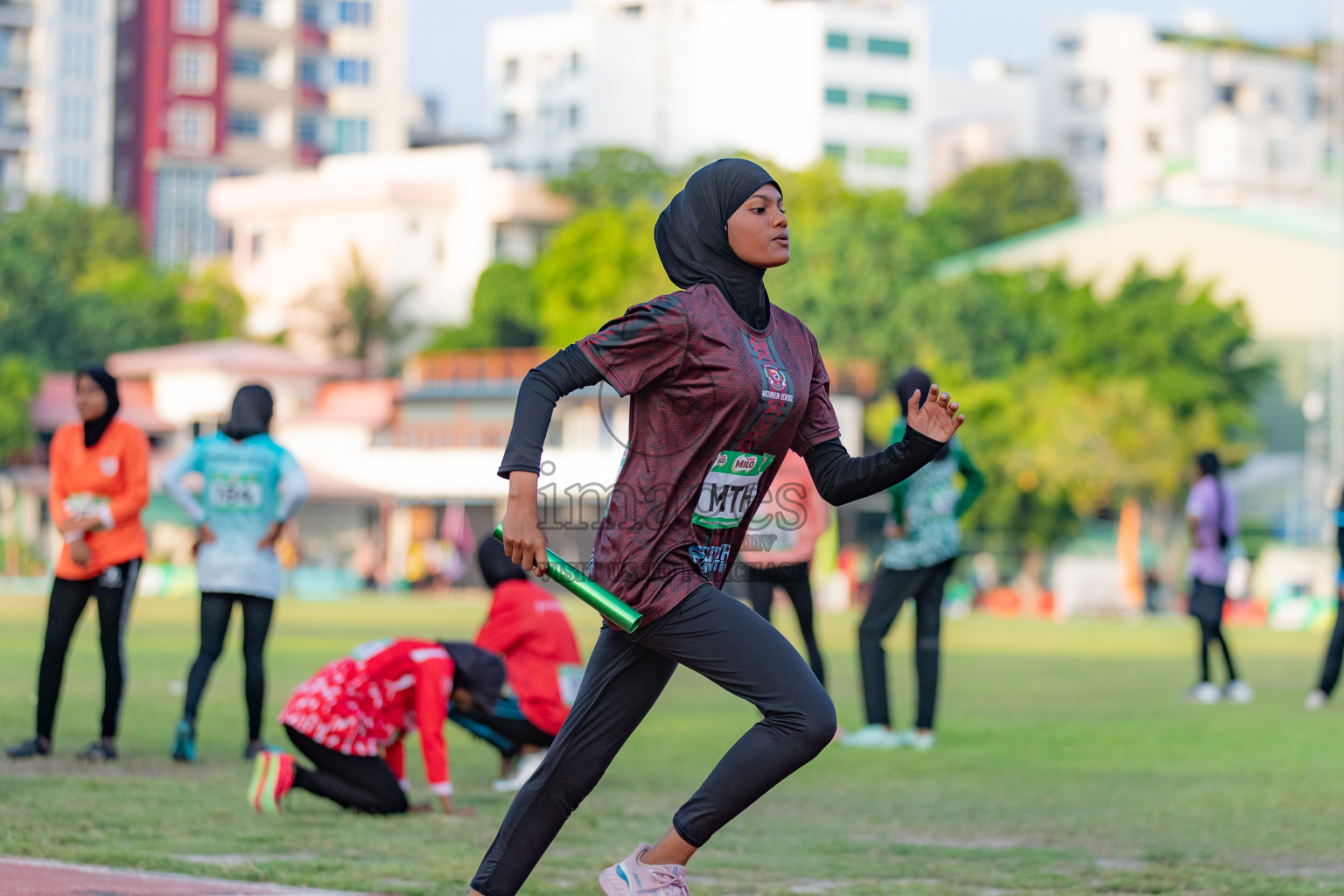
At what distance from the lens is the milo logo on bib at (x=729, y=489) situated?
16.3 ft

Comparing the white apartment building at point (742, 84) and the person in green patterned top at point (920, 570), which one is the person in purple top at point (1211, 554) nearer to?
the person in green patterned top at point (920, 570)

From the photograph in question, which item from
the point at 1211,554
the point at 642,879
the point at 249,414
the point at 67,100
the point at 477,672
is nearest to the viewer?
the point at 642,879

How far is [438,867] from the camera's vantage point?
21.7 ft

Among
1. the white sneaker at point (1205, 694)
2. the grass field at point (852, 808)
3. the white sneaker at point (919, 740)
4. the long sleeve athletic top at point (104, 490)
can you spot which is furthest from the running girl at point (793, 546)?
the white sneaker at point (1205, 694)

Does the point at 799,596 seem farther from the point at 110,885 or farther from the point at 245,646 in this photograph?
the point at 110,885

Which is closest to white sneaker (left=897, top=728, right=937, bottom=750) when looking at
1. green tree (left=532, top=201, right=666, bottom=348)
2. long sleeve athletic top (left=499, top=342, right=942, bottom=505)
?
long sleeve athletic top (left=499, top=342, right=942, bottom=505)

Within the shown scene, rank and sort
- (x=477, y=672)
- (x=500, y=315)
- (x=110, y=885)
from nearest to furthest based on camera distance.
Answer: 1. (x=110, y=885)
2. (x=477, y=672)
3. (x=500, y=315)

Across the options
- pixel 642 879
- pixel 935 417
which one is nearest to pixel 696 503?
pixel 935 417

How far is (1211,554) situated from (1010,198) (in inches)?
2986

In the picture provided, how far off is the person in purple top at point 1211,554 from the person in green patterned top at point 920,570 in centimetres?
451

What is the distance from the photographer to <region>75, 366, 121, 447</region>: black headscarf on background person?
9.58 m

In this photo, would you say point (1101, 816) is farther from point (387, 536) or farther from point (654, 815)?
point (387, 536)

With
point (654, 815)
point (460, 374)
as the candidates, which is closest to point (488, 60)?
point (460, 374)

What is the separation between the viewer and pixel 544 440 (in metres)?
4.80
